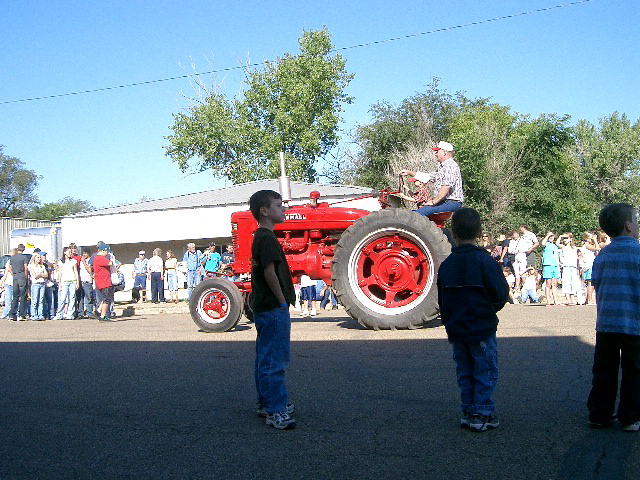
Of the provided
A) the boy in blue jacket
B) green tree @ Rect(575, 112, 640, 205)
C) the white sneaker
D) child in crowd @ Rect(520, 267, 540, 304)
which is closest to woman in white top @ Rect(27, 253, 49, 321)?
child in crowd @ Rect(520, 267, 540, 304)

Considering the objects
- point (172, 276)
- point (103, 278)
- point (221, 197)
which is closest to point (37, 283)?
point (103, 278)

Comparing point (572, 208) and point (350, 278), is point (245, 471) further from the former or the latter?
point (572, 208)

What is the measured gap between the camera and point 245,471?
171 inches

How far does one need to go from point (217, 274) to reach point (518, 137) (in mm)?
28891

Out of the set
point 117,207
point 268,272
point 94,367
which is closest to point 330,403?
point 268,272

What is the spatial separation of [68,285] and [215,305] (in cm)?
794

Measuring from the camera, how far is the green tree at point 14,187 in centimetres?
6981

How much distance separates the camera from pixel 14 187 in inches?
2776

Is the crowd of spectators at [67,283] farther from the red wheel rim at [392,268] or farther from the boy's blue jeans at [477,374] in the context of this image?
the boy's blue jeans at [477,374]

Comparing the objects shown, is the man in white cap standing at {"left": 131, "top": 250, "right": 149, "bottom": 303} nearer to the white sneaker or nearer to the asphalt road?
the asphalt road

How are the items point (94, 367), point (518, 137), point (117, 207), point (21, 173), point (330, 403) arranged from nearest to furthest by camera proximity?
point (330, 403), point (94, 367), point (117, 207), point (518, 137), point (21, 173)

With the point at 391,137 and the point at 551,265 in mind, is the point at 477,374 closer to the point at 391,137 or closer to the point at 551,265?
the point at 551,265

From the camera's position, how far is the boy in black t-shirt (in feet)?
17.6

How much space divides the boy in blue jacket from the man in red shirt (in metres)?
13.1
